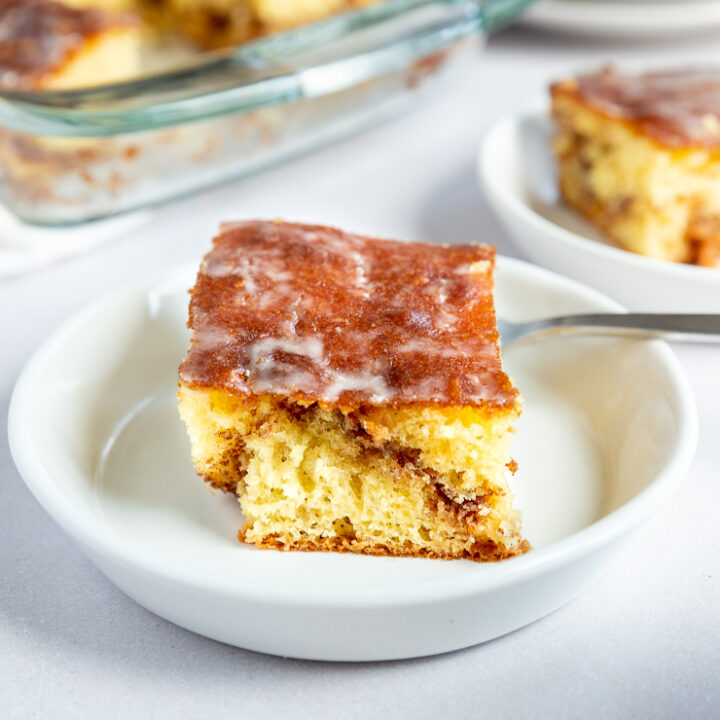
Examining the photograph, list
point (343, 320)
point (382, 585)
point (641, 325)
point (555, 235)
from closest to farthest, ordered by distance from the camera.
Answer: point (382, 585), point (343, 320), point (641, 325), point (555, 235)

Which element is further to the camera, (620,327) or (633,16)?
(633,16)

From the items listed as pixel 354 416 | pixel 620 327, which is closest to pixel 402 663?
pixel 354 416

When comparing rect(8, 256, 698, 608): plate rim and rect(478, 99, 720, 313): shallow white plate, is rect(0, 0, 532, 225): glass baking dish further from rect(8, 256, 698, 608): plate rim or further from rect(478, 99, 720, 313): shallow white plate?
rect(8, 256, 698, 608): plate rim

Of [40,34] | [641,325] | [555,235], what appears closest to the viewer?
[641,325]

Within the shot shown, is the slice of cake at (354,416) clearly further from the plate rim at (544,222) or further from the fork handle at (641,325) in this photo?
the plate rim at (544,222)

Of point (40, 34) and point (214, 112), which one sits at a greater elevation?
point (40, 34)

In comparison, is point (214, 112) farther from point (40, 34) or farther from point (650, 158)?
point (650, 158)
